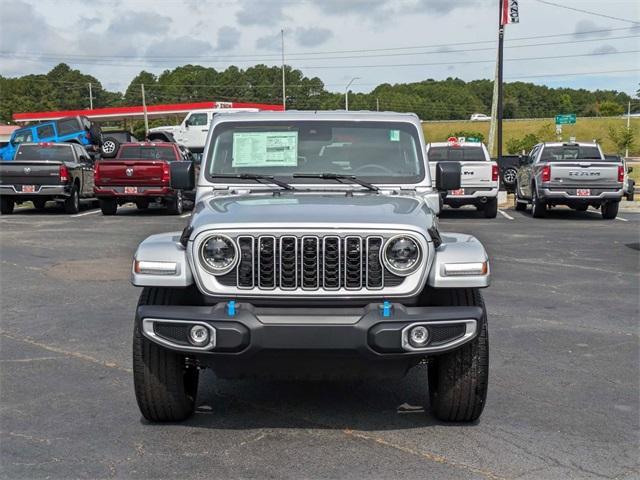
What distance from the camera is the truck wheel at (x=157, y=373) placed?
4.70 m

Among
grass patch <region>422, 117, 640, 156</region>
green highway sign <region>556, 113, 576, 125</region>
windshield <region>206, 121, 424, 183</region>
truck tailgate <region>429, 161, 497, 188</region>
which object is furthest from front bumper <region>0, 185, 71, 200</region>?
grass patch <region>422, 117, 640, 156</region>

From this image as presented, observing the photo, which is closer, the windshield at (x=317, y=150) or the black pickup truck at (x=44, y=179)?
the windshield at (x=317, y=150)

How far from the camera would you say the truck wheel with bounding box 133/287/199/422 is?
4.70 m

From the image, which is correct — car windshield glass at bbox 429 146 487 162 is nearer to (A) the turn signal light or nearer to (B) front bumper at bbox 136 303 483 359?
(A) the turn signal light

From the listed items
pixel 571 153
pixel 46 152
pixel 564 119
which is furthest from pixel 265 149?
pixel 564 119

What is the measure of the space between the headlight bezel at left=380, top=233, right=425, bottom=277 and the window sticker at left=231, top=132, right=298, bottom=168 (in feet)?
5.52

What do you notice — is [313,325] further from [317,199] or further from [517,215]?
[517,215]

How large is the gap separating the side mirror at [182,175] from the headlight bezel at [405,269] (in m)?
2.25

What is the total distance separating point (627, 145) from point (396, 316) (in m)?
54.8

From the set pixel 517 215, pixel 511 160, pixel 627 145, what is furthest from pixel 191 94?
pixel 517 215

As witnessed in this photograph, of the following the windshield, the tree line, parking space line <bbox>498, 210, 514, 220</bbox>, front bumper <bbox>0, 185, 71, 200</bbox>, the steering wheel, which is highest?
the tree line

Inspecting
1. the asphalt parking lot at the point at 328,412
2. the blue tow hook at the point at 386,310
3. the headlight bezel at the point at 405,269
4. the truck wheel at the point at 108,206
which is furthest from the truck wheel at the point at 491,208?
the blue tow hook at the point at 386,310

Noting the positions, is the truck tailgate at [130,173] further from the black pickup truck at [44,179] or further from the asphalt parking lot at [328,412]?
the asphalt parking lot at [328,412]

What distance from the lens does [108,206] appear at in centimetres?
2025
